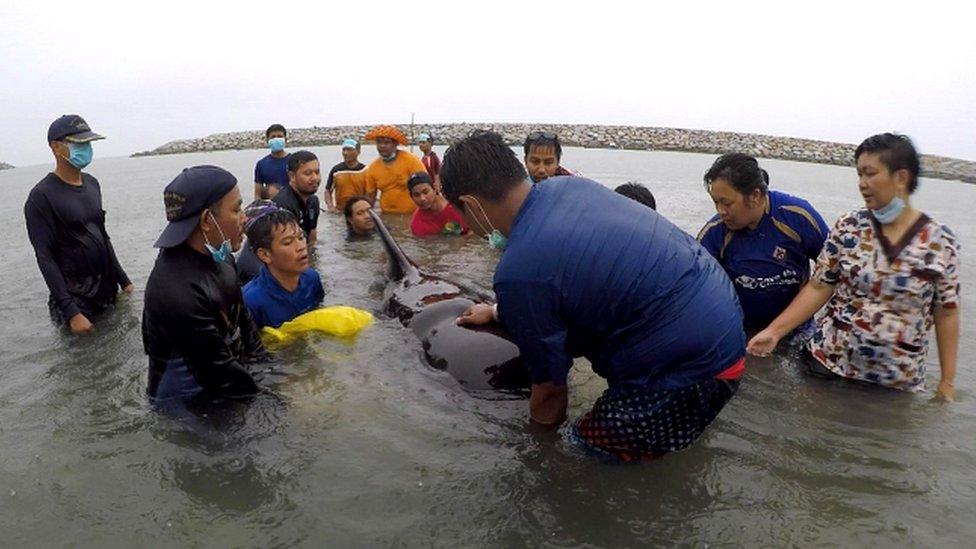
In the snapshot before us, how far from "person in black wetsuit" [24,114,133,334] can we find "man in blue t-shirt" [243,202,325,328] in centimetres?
193

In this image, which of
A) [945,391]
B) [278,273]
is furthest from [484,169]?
[945,391]

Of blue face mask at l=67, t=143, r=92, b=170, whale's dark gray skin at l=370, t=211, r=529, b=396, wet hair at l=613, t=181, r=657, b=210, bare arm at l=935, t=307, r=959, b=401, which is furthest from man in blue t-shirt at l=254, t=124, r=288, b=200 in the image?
bare arm at l=935, t=307, r=959, b=401

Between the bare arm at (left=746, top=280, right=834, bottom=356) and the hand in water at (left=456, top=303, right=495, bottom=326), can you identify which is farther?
the bare arm at (left=746, top=280, right=834, bottom=356)

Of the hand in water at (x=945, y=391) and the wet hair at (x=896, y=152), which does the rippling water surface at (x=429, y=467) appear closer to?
the hand in water at (x=945, y=391)

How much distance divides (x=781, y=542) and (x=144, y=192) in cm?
2178

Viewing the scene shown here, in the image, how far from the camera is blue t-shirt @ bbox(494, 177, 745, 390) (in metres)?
2.64

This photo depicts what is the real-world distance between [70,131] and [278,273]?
2.42 metres

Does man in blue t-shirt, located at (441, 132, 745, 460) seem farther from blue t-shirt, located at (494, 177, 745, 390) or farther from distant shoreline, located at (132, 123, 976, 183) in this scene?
distant shoreline, located at (132, 123, 976, 183)

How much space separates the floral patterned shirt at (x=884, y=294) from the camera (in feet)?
12.5

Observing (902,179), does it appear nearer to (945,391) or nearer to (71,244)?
(945,391)

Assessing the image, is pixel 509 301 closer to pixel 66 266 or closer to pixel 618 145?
pixel 66 266

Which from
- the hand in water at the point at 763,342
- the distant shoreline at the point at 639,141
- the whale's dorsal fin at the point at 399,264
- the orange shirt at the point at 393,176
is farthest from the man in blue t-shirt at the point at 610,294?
the distant shoreline at the point at 639,141

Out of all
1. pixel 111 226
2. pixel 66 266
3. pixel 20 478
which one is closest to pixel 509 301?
pixel 20 478

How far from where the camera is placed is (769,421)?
4.09 meters
